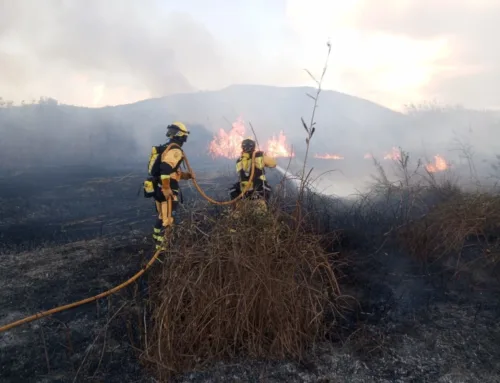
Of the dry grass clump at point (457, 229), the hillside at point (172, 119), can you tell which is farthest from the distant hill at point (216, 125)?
the dry grass clump at point (457, 229)

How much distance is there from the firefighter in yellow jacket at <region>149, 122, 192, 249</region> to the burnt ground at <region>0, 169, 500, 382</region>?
2.81 ft

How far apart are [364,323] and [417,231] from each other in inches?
81.4

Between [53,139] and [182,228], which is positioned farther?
[53,139]

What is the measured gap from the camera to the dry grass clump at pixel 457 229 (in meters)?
4.88

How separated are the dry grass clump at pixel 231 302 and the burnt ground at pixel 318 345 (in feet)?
0.49

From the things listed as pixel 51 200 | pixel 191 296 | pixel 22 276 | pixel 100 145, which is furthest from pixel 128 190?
pixel 100 145

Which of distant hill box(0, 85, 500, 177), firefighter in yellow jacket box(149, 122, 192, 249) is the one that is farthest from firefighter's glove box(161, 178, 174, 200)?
distant hill box(0, 85, 500, 177)

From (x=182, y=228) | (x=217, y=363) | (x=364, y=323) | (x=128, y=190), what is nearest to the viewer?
(x=217, y=363)

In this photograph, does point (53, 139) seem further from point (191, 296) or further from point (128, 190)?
point (191, 296)

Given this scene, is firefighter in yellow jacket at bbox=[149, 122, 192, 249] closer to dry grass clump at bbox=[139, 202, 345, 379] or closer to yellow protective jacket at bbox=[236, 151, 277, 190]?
yellow protective jacket at bbox=[236, 151, 277, 190]

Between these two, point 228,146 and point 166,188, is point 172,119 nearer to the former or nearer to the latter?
point 228,146

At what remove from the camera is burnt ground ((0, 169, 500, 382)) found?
10.2ft

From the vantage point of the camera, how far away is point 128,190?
1391cm

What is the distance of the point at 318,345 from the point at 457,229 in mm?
2756
